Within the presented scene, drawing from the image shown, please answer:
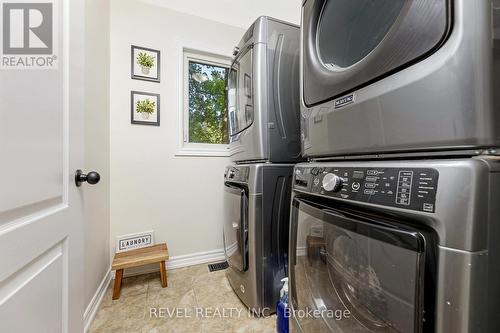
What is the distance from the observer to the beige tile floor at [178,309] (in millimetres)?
1226

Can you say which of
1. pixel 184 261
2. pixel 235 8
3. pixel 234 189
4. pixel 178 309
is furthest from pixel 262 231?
pixel 235 8

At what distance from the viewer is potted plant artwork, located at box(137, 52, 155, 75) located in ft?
5.90

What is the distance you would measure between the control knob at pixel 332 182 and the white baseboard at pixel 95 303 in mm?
1513

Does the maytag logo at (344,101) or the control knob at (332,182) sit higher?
the maytag logo at (344,101)

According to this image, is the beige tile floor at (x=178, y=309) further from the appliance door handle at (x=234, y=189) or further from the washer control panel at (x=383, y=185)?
the washer control panel at (x=383, y=185)

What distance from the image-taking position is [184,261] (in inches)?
76.8

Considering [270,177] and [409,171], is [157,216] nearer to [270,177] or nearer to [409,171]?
[270,177]

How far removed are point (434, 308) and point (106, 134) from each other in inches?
79.9

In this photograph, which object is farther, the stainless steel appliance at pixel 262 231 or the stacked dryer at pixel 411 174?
the stainless steel appliance at pixel 262 231

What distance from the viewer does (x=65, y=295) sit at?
0.68m

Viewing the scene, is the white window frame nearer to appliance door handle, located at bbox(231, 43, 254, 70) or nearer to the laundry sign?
appliance door handle, located at bbox(231, 43, 254, 70)

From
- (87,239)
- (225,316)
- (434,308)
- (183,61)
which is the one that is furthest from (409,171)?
(183,61)

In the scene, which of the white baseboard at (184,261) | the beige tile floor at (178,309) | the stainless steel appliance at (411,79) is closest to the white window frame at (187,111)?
the white baseboard at (184,261)

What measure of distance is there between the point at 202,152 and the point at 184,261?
3.47ft
